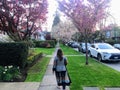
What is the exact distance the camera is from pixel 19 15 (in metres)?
19.1

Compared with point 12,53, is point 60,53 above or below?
above

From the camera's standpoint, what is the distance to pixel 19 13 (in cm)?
1903

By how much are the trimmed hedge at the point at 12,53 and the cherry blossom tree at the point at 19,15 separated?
20.9 ft

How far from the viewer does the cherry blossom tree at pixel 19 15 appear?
1878 cm

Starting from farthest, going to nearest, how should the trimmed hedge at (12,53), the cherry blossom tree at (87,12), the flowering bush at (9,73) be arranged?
the cherry blossom tree at (87,12) → the trimmed hedge at (12,53) → the flowering bush at (9,73)

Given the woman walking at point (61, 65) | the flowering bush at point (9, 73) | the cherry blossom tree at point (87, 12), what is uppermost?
the cherry blossom tree at point (87, 12)

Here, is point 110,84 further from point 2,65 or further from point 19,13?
point 19,13

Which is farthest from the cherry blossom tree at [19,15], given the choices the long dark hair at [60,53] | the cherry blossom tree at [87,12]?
the long dark hair at [60,53]

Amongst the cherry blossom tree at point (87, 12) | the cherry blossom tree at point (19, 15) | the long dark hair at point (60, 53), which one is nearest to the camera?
the long dark hair at point (60, 53)

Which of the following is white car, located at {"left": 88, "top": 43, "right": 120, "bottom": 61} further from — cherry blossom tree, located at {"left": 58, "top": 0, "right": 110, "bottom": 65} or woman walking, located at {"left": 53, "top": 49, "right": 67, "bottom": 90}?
woman walking, located at {"left": 53, "top": 49, "right": 67, "bottom": 90}

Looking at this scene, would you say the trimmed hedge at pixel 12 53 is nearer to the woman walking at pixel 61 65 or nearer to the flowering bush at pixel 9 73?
the flowering bush at pixel 9 73

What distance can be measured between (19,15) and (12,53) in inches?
267

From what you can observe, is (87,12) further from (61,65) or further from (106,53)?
(61,65)

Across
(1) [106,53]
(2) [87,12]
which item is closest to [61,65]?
(2) [87,12]
